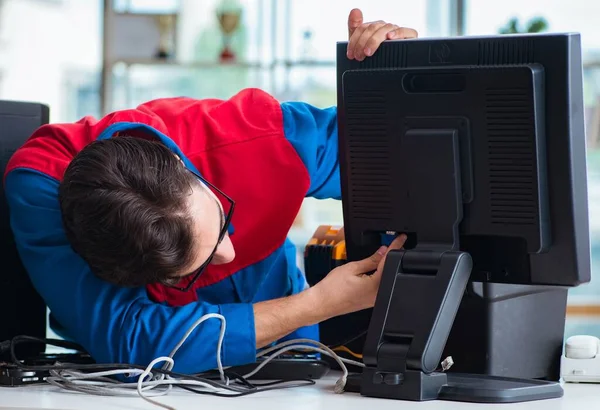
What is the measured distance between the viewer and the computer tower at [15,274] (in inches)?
61.7

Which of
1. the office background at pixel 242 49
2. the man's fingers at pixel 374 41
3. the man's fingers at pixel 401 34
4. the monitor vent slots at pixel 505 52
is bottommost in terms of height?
the monitor vent slots at pixel 505 52

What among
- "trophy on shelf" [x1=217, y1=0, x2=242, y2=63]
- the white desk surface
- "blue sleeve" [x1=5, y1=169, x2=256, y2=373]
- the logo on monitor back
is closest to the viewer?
the white desk surface

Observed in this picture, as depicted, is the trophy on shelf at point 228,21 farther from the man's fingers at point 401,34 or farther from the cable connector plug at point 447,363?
the cable connector plug at point 447,363

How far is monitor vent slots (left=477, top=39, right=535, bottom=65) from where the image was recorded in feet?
3.68

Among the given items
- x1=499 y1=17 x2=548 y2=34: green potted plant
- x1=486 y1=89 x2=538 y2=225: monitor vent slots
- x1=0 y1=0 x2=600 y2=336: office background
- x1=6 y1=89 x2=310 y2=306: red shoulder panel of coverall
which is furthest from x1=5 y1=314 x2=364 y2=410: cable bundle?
x1=499 y1=17 x2=548 y2=34: green potted plant

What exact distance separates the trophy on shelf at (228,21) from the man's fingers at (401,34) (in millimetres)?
2822

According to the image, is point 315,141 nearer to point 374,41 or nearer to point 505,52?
point 374,41

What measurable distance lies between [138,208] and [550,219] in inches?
21.4

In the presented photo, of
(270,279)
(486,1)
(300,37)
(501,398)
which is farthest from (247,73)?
(501,398)

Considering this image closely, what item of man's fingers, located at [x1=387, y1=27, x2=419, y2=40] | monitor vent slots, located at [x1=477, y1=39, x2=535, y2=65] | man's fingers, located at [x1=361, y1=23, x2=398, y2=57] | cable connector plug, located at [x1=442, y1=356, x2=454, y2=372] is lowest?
cable connector plug, located at [x1=442, y1=356, x2=454, y2=372]

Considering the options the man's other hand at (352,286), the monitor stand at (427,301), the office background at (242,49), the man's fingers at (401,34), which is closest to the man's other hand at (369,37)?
the man's fingers at (401,34)

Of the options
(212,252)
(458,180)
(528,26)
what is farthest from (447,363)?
(528,26)

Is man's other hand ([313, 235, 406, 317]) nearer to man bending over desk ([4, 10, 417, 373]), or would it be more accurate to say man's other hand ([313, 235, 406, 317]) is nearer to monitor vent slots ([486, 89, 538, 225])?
man bending over desk ([4, 10, 417, 373])

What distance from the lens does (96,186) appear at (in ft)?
4.01
